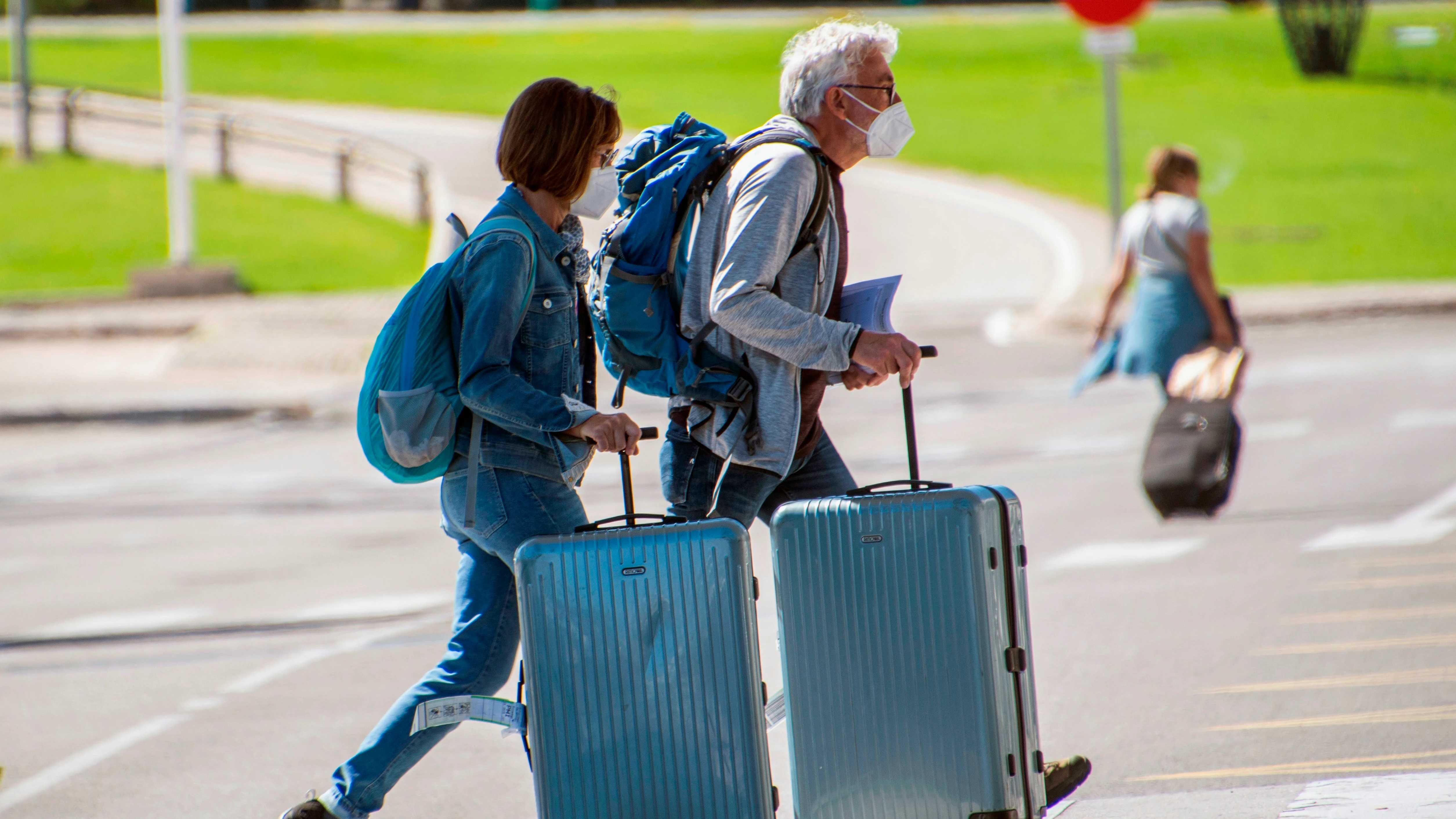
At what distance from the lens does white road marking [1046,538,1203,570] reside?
26.1 ft

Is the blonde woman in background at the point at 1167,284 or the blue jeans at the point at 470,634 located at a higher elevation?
the blonde woman in background at the point at 1167,284

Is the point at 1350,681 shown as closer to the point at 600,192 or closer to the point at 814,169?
the point at 814,169

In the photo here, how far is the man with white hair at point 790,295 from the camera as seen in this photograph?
3666 millimetres

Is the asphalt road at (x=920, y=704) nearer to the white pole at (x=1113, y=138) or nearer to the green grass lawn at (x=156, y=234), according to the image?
the white pole at (x=1113, y=138)

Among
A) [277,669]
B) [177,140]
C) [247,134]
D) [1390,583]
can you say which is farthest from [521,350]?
[247,134]

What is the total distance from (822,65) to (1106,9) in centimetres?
3043

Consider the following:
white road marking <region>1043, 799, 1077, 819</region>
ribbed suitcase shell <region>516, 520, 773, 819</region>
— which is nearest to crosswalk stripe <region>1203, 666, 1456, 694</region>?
white road marking <region>1043, 799, 1077, 819</region>

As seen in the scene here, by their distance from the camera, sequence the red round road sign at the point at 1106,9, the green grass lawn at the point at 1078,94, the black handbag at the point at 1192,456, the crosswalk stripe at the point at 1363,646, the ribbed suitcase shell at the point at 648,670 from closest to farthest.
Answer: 1. the ribbed suitcase shell at the point at 648,670
2. the crosswalk stripe at the point at 1363,646
3. the black handbag at the point at 1192,456
4. the green grass lawn at the point at 1078,94
5. the red round road sign at the point at 1106,9

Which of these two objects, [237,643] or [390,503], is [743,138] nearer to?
[237,643]

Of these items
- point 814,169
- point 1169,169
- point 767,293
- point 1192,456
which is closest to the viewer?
point 767,293

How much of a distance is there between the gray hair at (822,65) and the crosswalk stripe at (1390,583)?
4013 mm

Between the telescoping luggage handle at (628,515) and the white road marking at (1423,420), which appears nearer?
the telescoping luggage handle at (628,515)

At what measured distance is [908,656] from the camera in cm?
359

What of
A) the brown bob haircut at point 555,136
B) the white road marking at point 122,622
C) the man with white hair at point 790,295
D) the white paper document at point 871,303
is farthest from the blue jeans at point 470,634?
the white road marking at point 122,622
